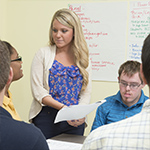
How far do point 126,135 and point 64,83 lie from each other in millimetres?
1315

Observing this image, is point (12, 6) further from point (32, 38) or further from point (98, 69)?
point (98, 69)

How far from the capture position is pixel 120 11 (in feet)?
9.90

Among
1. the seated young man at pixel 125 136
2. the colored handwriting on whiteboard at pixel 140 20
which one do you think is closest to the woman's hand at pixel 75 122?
the seated young man at pixel 125 136

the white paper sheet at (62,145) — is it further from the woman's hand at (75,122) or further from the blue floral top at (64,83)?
the blue floral top at (64,83)

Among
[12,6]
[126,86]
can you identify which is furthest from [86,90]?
[12,6]

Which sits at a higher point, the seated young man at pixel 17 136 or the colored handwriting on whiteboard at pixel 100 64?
the seated young man at pixel 17 136

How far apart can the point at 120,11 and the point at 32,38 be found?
3.88 feet

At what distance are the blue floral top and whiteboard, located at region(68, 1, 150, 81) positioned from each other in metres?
1.06

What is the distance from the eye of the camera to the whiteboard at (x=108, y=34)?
3006 millimetres

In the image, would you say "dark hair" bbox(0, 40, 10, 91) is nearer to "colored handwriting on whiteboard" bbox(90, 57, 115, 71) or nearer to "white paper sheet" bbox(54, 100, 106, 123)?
"white paper sheet" bbox(54, 100, 106, 123)

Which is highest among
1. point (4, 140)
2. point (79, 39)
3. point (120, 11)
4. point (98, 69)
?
point (120, 11)

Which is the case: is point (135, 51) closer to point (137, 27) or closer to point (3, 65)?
point (137, 27)

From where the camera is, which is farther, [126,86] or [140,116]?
[126,86]

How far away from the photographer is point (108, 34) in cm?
307
